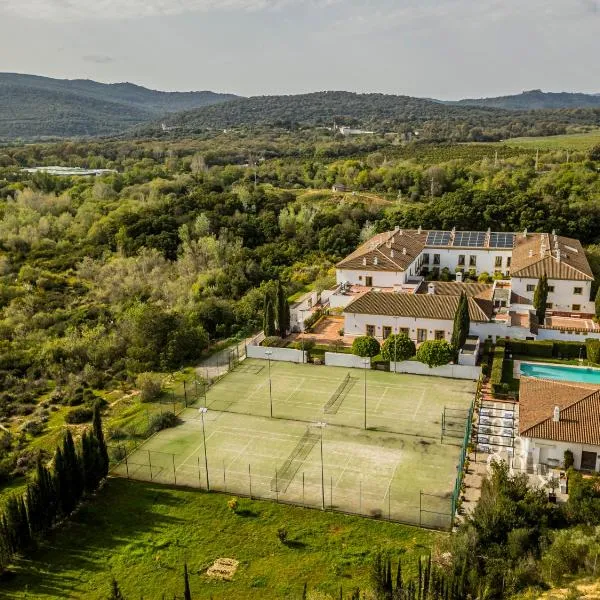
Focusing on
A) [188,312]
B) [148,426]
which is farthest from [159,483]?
[188,312]

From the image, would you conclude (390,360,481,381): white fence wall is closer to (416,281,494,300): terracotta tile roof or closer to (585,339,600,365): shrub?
(585,339,600,365): shrub

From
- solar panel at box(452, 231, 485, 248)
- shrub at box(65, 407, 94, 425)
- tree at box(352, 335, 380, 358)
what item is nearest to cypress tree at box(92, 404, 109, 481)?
shrub at box(65, 407, 94, 425)

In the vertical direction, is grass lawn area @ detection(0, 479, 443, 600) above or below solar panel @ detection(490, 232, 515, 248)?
below

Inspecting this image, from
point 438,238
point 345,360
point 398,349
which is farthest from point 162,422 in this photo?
point 438,238

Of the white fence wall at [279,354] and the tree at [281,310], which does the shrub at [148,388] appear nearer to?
the white fence wall at [279,354]

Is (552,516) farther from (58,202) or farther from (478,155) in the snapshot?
(478,155)

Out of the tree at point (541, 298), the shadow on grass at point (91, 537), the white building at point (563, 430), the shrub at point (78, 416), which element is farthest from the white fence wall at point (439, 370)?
the shrub at point (78, 416)
